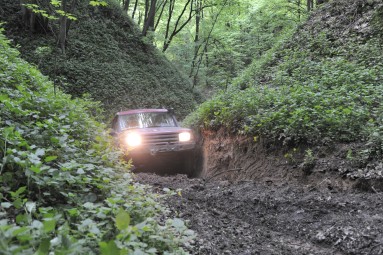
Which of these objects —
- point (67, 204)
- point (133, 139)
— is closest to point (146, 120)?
point (133, 139)

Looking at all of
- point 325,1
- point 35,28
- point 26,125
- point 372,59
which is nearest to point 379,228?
point 26,125

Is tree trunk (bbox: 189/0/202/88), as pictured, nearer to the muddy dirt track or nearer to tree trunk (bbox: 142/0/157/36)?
tree trunk (bbox: 142/0/157/36)

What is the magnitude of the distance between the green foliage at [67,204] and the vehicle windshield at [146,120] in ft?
14.2

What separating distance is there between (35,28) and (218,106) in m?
12.3

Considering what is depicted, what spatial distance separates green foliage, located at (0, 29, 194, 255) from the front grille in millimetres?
3075

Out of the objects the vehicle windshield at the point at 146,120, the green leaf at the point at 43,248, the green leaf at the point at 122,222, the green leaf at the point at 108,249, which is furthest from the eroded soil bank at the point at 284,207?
the vehicle windshield at the point at 146,120

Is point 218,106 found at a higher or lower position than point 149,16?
lower

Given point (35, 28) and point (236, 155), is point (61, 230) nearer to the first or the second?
point (236, 155)

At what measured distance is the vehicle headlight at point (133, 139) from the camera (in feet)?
24.4

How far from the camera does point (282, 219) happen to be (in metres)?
4.47

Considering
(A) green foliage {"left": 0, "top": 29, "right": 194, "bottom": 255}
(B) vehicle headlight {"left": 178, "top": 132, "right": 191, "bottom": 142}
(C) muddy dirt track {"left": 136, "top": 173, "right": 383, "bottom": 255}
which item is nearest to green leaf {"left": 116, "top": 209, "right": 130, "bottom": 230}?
(A) green foliage {"left": 0, "top": 29, "right": 194, "bottom": 255}

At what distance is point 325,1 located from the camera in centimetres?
1587

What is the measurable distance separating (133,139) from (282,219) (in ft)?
13.2

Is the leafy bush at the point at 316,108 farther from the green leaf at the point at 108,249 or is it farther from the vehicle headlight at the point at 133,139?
the green leaf at the point at 108,249
